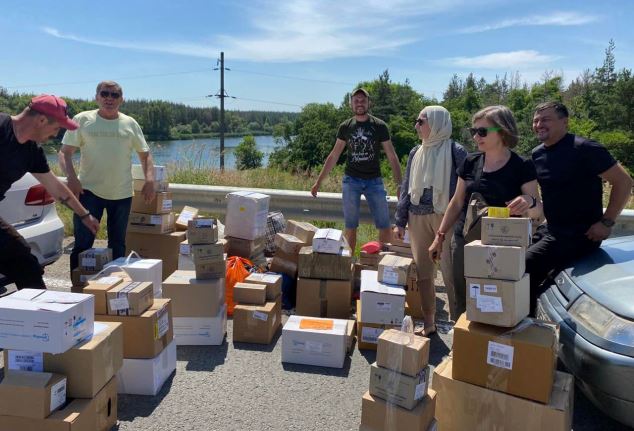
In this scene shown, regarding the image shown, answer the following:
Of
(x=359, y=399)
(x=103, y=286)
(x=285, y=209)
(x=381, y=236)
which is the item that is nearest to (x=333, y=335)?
(x=359, y=399)

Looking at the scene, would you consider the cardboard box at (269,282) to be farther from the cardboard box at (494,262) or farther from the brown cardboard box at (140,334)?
the cardboard box at (494,262)

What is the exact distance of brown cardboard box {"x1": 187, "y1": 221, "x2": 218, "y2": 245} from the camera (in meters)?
4.36

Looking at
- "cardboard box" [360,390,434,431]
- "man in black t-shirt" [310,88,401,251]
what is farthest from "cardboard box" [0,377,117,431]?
"man in black t-shirt" [310,88,401,251]

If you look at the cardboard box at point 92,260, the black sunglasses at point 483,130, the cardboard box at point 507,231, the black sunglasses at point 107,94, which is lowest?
the cardboard box at point 92,260

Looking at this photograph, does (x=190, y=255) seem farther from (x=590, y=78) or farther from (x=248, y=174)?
(x=590, y=78)

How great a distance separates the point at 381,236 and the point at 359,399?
2.65 m

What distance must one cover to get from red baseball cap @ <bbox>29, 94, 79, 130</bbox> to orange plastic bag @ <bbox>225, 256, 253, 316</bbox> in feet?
7.08

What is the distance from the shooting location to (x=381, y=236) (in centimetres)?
577

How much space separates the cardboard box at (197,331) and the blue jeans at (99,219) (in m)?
1.24

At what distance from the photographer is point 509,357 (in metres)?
2.63

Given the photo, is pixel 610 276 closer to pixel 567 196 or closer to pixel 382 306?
pixel 567 196

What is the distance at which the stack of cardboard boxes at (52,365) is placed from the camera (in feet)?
7.93

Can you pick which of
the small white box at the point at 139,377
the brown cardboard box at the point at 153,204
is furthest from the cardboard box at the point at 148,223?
the small white box at the point at 139,377

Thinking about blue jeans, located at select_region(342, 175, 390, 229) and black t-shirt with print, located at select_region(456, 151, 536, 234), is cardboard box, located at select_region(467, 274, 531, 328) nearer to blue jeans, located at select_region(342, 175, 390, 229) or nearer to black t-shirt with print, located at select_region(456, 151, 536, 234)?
black t-shirt with print, located at select_region(456, 151, 536, 234)
